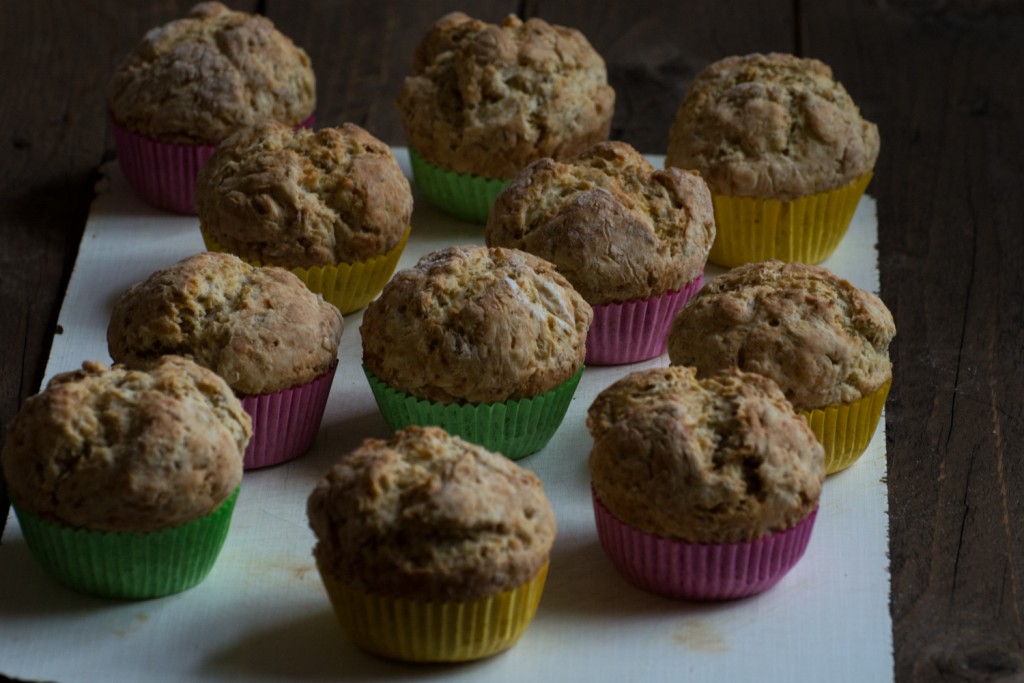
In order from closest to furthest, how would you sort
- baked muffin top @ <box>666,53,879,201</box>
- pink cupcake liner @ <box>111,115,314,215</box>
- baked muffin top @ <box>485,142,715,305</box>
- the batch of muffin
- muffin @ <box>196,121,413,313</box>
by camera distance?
the batch of muffin < baked muffin top @ <box>485,142,715,305</box> < muffin @ <box>196,121,413,313</box> < baked muffin top @ <box>666,53,879,201</box> < pink cupcake liner @ <box>111,115,314,215</box>

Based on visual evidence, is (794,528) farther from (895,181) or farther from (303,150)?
(895,181)

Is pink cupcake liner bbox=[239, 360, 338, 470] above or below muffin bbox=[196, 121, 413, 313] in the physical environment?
below

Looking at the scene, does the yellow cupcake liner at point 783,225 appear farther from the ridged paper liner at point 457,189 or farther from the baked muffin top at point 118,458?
the baked muffin top at point 118,458

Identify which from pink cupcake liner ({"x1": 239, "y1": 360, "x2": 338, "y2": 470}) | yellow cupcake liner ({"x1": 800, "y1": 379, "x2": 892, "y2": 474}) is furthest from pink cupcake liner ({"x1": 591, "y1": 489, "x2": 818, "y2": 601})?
pink cupcake liner ({"x1": 239, "y1": 360, "x2": 338, "y2": 470})

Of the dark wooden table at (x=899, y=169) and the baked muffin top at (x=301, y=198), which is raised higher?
the baked muffin top at (x=301, y=198)

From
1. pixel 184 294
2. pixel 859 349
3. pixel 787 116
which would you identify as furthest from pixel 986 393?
pixel 184 294

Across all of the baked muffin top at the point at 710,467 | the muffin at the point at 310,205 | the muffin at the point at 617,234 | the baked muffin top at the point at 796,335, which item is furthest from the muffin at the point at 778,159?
the baked muffin top at the point at 710,467

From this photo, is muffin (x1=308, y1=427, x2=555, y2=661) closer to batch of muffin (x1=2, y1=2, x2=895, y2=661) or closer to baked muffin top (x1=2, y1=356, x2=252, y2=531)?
batch of muffin (x1=2, y1=2, x2=895, y2=661)
